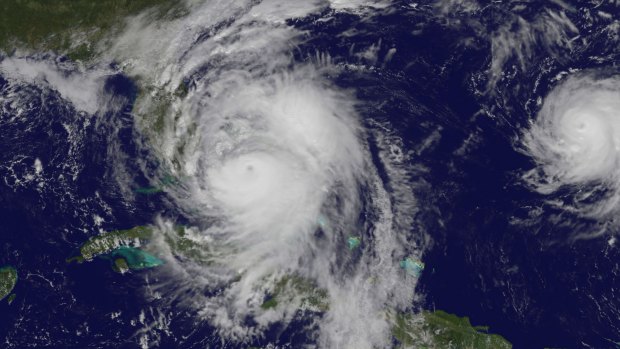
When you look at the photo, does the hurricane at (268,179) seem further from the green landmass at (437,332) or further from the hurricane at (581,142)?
the hurricane at (581,142)

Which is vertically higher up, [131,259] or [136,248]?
[136,248]

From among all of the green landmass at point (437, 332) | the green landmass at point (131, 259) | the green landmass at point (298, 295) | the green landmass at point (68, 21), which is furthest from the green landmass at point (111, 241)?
the green landmass at point (437, 332)

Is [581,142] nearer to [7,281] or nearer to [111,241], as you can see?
[111,241]

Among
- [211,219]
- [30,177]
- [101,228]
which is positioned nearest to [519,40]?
[211,219]

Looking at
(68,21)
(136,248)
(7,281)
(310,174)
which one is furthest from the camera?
(68,21)

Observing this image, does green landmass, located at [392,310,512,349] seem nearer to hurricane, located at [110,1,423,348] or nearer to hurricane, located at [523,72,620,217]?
hurricane, located at [110,1,423,348]

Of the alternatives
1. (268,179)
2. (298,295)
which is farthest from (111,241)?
(298,295)

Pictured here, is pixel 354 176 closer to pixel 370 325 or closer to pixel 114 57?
pixel 370 325
